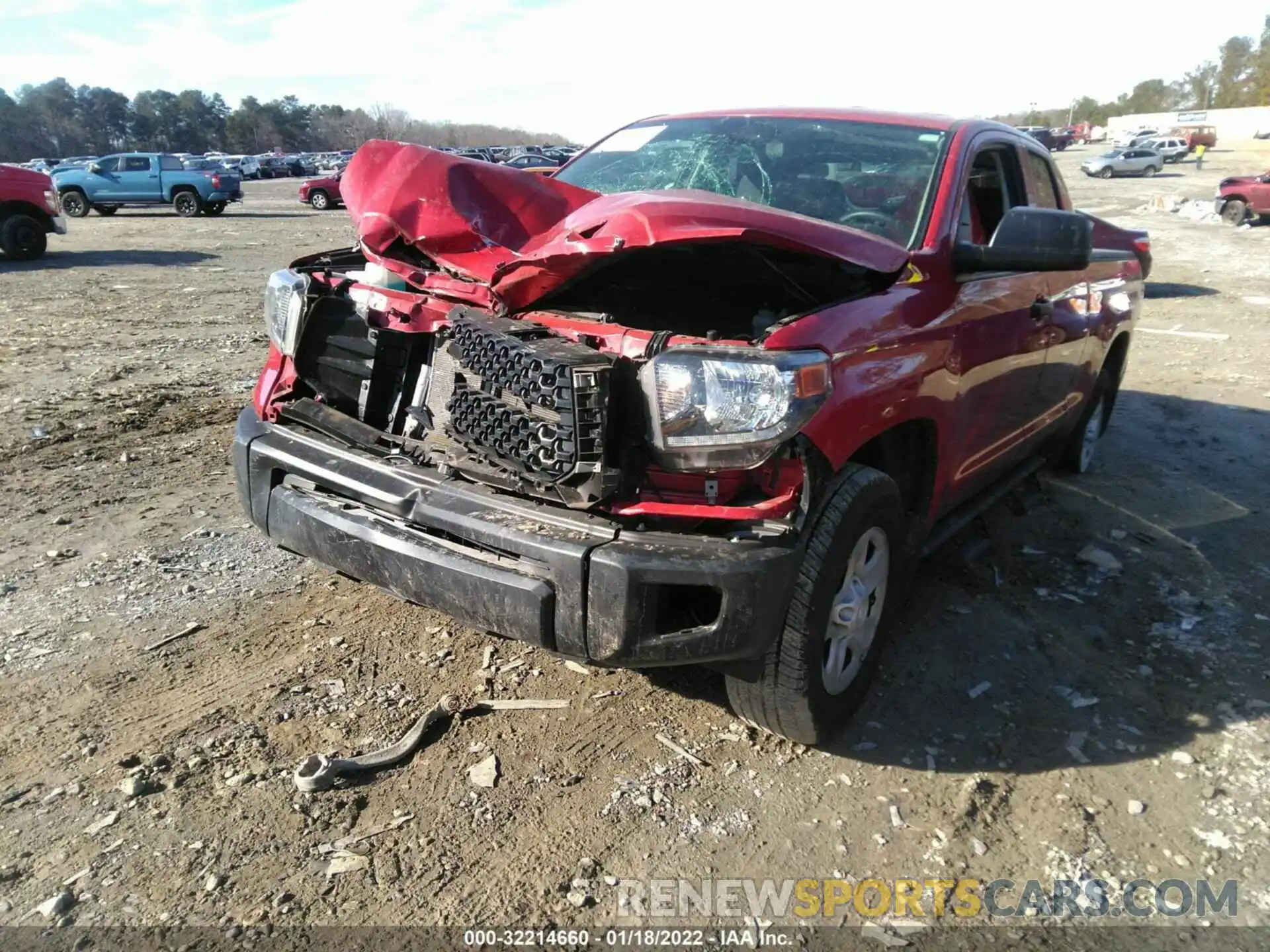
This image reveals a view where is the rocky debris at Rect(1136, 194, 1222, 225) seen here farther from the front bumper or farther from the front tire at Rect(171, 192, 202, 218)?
the front bumper

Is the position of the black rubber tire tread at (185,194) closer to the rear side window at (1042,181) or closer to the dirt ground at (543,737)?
the dirt ground at (543,737)

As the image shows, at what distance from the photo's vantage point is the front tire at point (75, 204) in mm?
23594

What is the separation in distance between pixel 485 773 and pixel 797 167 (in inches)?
97.9

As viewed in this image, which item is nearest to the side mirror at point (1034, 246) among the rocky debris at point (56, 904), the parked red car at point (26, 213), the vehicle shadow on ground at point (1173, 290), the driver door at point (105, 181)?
the rocky debris at point (56, 904)

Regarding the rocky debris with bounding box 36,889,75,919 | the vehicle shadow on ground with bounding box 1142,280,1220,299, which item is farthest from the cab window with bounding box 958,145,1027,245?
the vehicle shadow on ground with bounding box 1142,280,1220,299

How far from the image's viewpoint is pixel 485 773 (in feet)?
8.68

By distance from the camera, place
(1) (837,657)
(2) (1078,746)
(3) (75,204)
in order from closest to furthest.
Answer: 1. (1) (837,657)
2. (2) (1078,746)
3. (3) (75,204)

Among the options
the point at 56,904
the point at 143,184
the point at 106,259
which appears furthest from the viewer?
the point at 143,184

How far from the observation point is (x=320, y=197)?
26.5m

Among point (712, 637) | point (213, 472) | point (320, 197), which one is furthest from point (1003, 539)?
point (320, 197)

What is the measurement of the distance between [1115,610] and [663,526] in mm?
2478

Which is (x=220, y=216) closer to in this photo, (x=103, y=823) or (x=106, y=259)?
(x=106, y=259)

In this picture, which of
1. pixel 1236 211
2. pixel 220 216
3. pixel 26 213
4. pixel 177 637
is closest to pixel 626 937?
pixel 177 637

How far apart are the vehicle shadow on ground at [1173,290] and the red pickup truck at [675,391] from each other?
1073 cm
